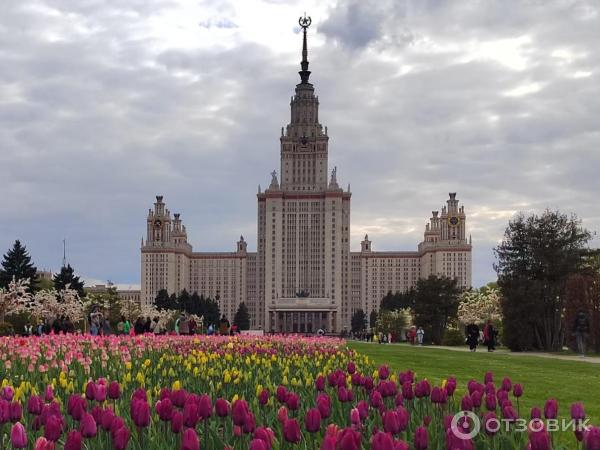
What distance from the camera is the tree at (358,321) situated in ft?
543

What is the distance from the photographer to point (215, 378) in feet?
33.3

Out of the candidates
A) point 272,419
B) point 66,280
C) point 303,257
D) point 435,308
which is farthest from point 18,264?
point 303,257

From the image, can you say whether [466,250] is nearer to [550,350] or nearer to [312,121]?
[312,121]

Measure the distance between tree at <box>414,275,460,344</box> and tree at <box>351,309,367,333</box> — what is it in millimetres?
89867

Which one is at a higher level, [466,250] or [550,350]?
[466,250]

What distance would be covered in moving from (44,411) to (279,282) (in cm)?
16589

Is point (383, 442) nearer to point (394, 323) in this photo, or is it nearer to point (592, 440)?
point (592, 440)

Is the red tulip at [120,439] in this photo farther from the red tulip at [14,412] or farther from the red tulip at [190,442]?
the red tulip at [14,412]

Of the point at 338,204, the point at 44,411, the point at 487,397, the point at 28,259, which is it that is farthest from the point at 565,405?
the point at 338,204

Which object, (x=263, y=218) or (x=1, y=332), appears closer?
(x=1, y=332)

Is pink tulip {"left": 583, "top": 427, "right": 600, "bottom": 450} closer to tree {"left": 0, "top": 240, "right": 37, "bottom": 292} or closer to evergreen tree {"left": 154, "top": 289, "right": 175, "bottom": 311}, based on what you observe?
tree {"left": 0, "top": 240, "right": 37, "bottom": 292}

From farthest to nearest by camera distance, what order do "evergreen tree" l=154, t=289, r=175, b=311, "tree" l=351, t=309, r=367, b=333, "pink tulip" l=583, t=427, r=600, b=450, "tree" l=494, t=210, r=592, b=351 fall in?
1. "tree" l=351, t=309, r=367, b=333
2. "evergreen tree" l=154, t=289, r=175, b=311
3. "tree" l=494, t=210, r=592, b=351
4. "pink tulip" l=583, t=427, r=600, b=450

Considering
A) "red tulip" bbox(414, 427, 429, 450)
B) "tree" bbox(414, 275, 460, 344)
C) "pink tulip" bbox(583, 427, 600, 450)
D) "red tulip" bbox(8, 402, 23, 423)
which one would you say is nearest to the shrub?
"tree" bbox(414, 275, 460, 344)

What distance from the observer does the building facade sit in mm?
170875
